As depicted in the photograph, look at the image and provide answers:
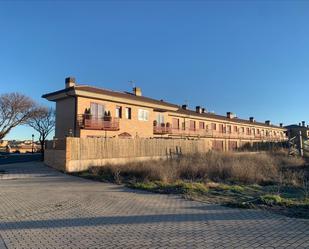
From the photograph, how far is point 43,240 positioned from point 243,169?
12.9 meters

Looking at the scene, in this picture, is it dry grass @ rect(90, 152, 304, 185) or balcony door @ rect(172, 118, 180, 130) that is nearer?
dry grass @ rect(90, 152, 304, 185)

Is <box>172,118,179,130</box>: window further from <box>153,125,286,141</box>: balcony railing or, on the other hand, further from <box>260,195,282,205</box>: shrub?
<box>260,195,282,205</box>: shrub

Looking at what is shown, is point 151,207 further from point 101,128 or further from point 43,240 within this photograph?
point 101,128

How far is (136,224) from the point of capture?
25.9ft

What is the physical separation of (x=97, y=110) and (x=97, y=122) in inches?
54.8

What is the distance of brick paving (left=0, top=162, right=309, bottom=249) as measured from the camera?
6.43 m

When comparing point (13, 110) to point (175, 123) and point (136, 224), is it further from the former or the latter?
point (136, 224)

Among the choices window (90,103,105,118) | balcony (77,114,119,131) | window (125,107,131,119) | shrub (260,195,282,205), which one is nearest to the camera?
shrub (260,195,282,205)

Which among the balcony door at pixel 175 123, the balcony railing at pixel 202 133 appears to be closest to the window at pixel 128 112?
the balcony railing at pixel 202 133

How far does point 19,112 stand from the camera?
51.1 m

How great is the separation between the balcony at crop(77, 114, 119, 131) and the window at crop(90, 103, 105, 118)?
348 mm

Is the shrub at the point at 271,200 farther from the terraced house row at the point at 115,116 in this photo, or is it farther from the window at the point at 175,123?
the window at the point at 175,123

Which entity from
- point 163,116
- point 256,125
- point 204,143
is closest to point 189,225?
point 204,143

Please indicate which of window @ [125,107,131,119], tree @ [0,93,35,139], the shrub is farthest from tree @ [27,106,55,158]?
the shrub
